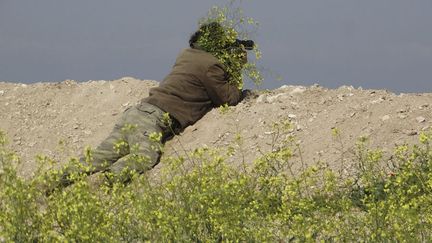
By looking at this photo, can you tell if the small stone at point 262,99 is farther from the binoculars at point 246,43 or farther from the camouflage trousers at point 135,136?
the camouflage trousers at point 135,136

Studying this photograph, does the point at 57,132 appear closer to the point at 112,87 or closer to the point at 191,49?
the point at 112,87

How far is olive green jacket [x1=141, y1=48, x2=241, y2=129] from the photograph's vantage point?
14.1 m

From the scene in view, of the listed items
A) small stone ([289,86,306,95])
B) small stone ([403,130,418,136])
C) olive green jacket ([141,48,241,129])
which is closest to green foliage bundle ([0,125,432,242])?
small stone ([403,130,418,136])

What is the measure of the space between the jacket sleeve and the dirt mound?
7.7 inches

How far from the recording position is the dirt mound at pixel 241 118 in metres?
12.8

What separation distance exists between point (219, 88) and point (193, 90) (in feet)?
1.35

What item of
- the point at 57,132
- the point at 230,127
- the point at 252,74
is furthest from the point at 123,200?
the point at 57,132

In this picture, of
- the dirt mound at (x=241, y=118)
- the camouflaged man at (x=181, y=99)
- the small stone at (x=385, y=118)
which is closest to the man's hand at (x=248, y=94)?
the dirt mound at (x=241, y=118)

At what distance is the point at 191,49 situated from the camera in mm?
14578

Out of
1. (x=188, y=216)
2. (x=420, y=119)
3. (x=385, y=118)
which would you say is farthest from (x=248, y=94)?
(x=188, y=216)

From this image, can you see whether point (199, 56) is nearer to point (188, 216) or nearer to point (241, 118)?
point (241, 118)

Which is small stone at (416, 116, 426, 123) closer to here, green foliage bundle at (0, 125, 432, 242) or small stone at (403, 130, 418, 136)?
small stone at (403, 130, 418, 136)

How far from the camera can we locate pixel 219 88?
46.4 ft

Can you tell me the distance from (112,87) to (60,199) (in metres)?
9.64
